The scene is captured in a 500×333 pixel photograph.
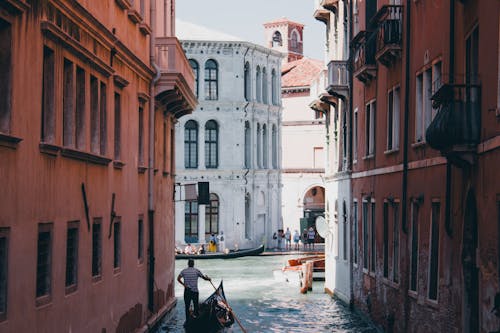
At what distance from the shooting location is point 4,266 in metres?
11.4

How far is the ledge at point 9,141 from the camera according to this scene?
439 inches

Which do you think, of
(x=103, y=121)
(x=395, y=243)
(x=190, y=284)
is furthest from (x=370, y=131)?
(x=103, y=121)

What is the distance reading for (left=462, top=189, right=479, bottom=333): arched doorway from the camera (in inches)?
551

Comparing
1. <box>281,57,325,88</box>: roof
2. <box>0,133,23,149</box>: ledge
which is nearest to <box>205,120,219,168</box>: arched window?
<box>281,57,325,88</box>: roof

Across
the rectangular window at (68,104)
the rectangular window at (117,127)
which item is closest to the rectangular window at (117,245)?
the rectangular window at (117,127)

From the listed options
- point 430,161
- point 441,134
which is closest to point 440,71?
point 430,161

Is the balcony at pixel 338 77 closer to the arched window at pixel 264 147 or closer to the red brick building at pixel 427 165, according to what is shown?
the red brick building at pixel 427 165

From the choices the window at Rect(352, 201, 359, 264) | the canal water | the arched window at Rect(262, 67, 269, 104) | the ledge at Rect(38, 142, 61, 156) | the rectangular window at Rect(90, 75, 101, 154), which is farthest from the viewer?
the arched window at Rect(262, 67, 269, 104)

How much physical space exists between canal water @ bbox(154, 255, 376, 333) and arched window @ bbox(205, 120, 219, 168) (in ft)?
42.1

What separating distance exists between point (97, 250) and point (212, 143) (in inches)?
1558

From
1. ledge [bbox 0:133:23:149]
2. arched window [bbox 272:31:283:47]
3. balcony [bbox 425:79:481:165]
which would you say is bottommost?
ledge [bbox 0:133:23:149]

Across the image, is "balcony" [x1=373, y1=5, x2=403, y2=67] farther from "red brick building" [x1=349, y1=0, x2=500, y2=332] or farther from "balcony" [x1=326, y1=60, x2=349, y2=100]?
"balcony" [x1=326, y1=60, x2=349, y2=100]

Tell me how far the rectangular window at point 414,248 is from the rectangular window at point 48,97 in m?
6.95

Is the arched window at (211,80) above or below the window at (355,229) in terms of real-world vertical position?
above
